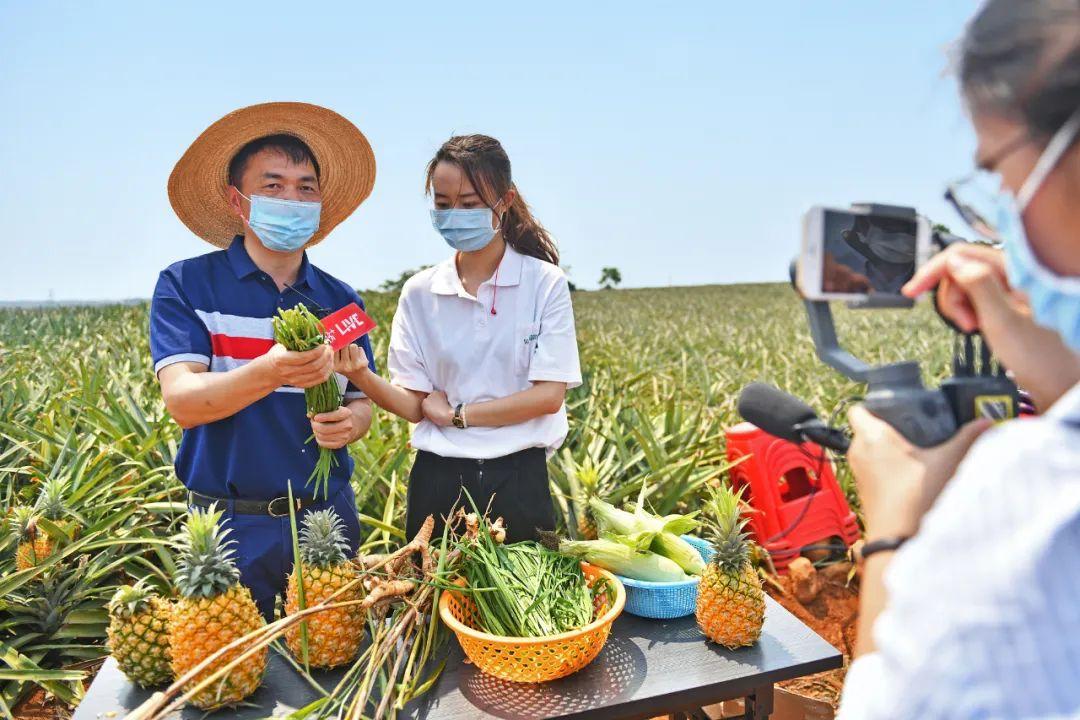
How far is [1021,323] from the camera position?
961 millimetres

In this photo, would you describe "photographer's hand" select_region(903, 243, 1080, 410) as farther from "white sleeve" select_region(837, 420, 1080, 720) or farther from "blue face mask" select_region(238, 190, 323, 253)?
"blue face mask" select_region(238, 190, 323, 253)

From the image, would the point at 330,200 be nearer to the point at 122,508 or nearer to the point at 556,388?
the point at 556,388

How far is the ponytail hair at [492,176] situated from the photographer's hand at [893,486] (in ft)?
6.14

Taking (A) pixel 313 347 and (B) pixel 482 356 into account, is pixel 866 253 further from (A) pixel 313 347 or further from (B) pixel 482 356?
(B) pixel 482 356

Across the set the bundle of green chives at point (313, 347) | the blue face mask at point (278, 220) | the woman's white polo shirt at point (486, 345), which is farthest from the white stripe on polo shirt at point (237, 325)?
the woman's white polo shirt at point (486, 345)

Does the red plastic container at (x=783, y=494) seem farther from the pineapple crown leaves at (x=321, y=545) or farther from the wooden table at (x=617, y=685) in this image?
the pineapple crown leaves at (x=321, y=545)

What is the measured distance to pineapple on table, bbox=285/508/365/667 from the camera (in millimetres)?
1771

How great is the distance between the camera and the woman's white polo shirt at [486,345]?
2.61m

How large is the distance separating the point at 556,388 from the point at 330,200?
1264mm

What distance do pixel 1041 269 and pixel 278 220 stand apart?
7.27 ft

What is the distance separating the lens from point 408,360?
2.67 m

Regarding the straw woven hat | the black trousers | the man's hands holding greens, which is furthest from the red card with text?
the man's hands holding greens

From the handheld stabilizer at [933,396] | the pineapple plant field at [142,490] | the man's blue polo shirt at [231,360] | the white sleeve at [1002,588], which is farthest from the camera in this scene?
the man's blue polo shirt at [231,360]

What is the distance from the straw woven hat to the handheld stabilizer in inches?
83.2
